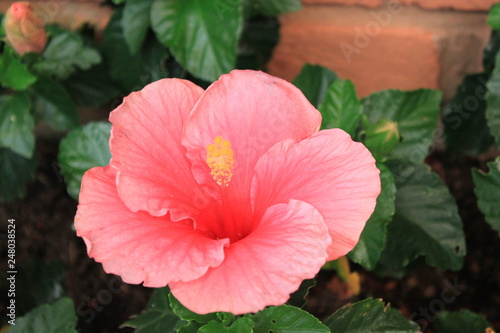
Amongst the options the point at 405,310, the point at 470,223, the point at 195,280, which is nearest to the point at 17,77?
the point at 195,280

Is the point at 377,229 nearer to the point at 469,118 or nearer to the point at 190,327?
the point at 190,327

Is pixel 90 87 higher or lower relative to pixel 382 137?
lower

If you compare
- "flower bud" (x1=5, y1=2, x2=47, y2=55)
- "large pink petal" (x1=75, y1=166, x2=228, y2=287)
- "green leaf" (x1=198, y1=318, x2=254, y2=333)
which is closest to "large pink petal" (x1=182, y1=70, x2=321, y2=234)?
"large pink petal" (x1=75, y1=166, x2=228, y2=287)

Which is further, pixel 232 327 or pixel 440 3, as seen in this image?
pixel 440 3

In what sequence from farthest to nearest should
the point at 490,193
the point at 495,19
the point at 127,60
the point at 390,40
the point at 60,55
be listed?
1. the point at 390,40
2. the point at 127,60
3. the point at 60,55
4. the point at 495,19
5. the point at 490,193

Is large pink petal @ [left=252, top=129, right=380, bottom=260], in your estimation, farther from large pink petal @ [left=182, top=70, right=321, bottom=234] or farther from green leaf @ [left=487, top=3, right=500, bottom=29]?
green leaf @ [left=487, top=3, right=500, bottom=29]

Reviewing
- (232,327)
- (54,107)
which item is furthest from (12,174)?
(232,327)

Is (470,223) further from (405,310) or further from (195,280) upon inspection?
(195,280)
